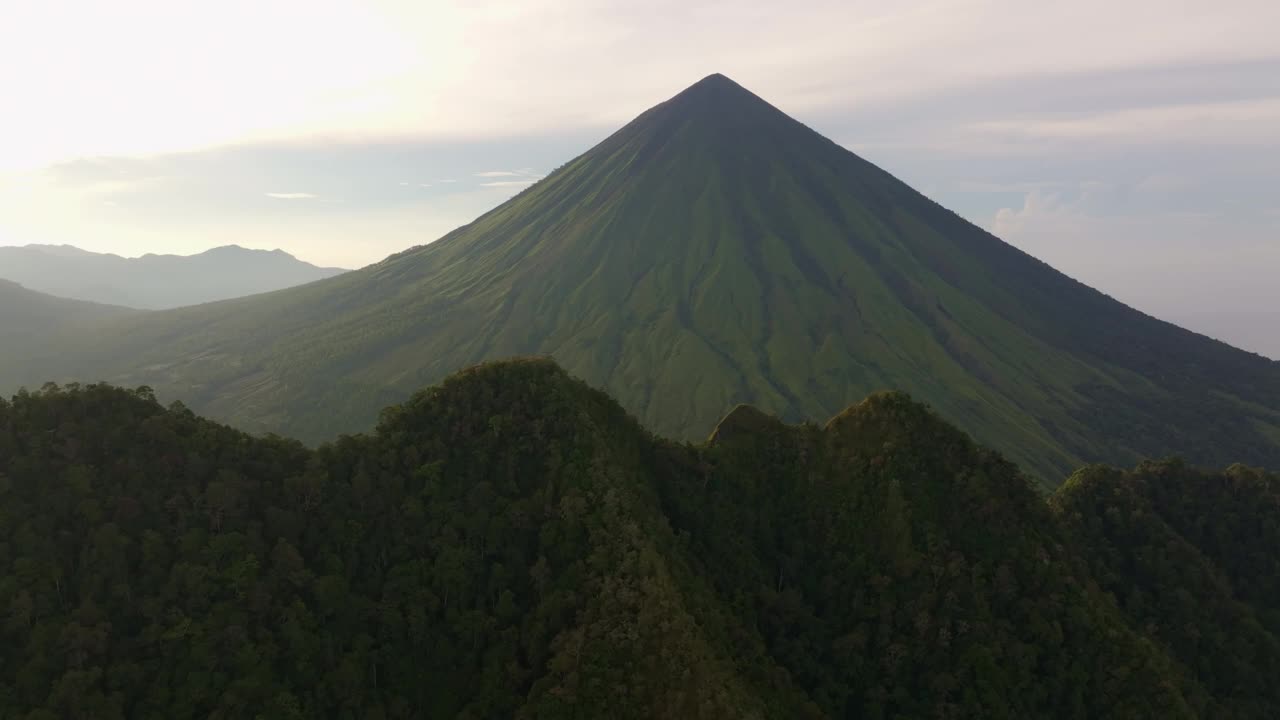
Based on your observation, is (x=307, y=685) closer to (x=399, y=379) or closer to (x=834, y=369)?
(x=399, y=379)

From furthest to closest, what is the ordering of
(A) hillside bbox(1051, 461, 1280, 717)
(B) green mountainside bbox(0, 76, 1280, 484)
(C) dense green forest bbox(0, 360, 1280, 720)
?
(B) green mountainside bbox(0, 76, 1280, 484), (A) hillside bbox(1051, 461, 1280, 717), (C) dense green forest bbox(0, 360, 1280, 720)

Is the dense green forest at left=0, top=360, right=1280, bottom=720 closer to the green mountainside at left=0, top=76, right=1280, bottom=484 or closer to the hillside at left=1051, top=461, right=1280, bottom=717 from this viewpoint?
the hillside at left=1051, top=461, right=1280, bottom=717

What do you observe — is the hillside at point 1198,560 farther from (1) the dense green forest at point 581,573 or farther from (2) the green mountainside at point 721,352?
(2) the green mountainside at point 721,352

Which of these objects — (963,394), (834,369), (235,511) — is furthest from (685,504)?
(963,394)

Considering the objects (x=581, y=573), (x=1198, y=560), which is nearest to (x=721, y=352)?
(x=1198, y=560)

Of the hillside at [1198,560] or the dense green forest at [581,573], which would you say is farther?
the hillside at [1198,560]

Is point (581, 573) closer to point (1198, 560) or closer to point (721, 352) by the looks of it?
point (1198, 560)

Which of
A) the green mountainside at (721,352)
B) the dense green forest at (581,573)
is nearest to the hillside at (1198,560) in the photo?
the dense green forest at (581,573)

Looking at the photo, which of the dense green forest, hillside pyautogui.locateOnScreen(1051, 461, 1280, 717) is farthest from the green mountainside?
the dense green forest
